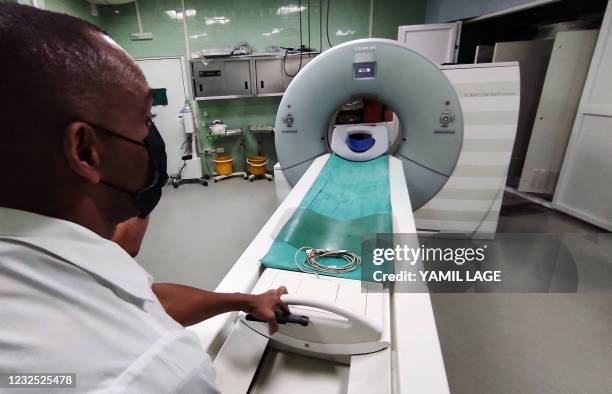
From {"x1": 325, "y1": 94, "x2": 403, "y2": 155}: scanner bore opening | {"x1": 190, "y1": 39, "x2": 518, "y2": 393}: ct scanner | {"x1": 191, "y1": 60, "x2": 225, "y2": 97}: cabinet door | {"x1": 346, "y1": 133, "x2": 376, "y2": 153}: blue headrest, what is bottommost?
{"x1": 190, "y1": 39, "x2": 518, "y2": 393}: ct scanner

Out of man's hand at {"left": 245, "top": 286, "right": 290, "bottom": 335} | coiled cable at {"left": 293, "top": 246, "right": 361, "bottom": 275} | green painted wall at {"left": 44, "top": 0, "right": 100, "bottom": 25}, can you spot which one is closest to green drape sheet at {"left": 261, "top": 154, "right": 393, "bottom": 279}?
coiled cable at {"left": 293, "top": 246, "right": 361, "bottom": 275}

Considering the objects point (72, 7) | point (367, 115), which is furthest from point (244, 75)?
point (367, 115)

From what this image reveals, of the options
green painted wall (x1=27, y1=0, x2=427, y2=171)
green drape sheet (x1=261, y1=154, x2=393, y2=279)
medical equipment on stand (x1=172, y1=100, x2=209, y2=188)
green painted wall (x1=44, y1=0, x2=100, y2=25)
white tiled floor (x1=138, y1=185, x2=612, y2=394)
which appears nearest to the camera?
green drape sheet (x1=261, y1=154, x2=393, y2=279)

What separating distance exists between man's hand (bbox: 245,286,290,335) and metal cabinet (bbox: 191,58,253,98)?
384 cm

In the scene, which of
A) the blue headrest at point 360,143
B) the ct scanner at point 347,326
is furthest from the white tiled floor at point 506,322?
the blue headrest at point 360,143

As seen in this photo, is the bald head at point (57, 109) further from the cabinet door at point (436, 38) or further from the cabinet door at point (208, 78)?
the cabinet door at point (208, 78)

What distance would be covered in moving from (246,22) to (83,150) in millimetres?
4437

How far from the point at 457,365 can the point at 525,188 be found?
2469 millimetres

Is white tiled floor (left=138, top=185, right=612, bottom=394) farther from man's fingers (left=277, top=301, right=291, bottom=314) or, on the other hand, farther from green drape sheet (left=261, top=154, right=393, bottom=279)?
man's fingers (left=277, top=301, right=291, bottom=314)

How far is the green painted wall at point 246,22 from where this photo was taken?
4152mm

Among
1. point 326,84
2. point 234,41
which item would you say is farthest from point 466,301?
point 234,41

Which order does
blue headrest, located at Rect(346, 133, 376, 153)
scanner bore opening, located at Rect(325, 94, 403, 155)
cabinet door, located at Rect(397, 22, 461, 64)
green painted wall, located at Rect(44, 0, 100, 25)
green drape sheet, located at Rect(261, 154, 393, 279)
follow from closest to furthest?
green drape sheet, located at Rect(261, 154, 393, 279), blue headrest, located at Rect(346, 133, 376, 153), scanner bore opening, located at Rect(325, 94, 403, 155), green painted wall, located at Rect(44, 0, 100, 25), cabinet door, located at Rect(397, 22, 461, 64)

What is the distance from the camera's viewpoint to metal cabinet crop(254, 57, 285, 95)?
404 centimetres

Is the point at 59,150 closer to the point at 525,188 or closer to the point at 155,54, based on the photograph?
the point at 525,188
